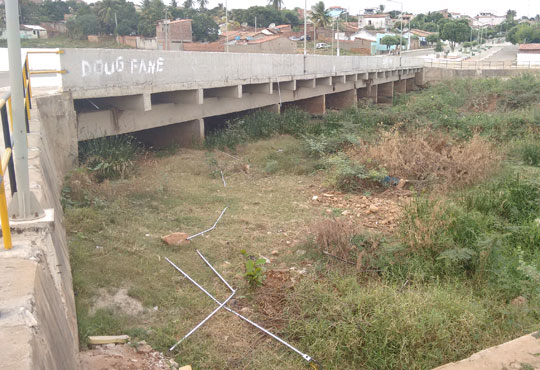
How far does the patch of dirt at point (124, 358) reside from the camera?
3729mm

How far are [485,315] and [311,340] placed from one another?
5.82ft

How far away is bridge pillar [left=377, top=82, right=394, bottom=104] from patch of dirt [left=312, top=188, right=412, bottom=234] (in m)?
20.9

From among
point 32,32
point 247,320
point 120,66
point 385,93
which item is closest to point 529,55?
point 385,93

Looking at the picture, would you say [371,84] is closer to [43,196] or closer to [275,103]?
[275,103]

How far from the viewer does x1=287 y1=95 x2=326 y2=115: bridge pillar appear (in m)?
19.0

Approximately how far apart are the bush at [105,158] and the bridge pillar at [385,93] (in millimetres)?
21997

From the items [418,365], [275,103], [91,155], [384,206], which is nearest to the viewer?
[418,365]

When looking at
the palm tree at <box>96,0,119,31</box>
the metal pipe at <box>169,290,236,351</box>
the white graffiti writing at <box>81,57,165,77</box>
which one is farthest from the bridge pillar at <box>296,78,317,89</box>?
the palm tree at <box>96,0,119,31</box>

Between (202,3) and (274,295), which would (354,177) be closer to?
(274,295)

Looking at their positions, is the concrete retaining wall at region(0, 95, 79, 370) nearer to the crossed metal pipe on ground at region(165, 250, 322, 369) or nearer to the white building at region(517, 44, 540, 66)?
the crossed metal pipe on ground at region(165, 250, 322, 369)

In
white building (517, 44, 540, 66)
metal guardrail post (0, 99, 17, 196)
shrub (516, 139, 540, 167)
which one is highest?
white building (517, 44, 540, 66)

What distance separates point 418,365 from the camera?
413 cm

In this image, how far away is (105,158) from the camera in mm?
9367

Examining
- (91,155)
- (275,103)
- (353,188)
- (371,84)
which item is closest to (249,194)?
(353,188)
